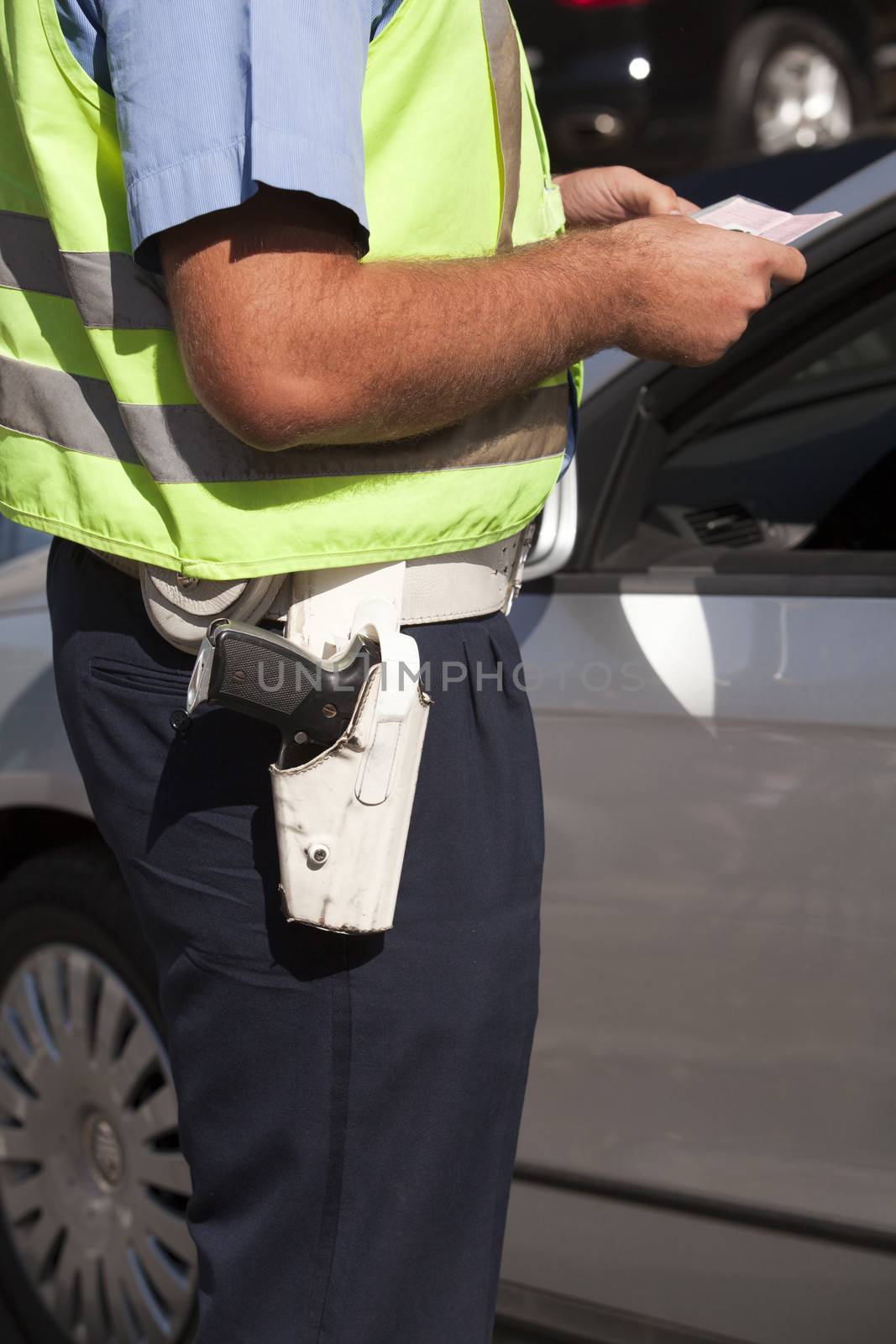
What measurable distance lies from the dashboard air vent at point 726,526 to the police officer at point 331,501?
2.70 ft

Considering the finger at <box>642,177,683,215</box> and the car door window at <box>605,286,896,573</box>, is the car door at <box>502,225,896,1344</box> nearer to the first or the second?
the car door window at <box>605,286,896,573</box>

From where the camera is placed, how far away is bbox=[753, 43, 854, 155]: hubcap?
7.05 m

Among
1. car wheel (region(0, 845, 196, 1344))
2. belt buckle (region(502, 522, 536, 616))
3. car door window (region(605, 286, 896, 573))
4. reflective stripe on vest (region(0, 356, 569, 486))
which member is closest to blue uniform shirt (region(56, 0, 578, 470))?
reflective stripe on vest (region(0, 356, 569, 486))

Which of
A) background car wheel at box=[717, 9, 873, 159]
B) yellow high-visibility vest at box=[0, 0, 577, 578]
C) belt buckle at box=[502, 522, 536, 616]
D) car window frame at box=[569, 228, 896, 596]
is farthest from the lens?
background car wheel at box=[717, 9, 873, 159]

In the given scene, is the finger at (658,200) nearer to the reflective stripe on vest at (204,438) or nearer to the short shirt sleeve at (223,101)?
the reflective stripe on vest at (204,438)

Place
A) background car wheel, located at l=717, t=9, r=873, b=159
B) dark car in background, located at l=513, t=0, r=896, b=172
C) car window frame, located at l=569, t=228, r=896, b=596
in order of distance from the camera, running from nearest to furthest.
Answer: car window frame, located at l=569, t=228, r=896, b=596 → dark car in background, located at l=513, t=0, r=896, b=172 → background car wheel, located at l=717, t=9, r=873, b=159

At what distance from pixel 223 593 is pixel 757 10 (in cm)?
669

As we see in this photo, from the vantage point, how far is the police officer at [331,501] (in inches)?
39.4

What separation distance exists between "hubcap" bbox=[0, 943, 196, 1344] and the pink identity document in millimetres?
1314

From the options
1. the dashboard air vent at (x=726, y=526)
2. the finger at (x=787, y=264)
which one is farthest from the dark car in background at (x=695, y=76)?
the finger at (x=787, y=264)

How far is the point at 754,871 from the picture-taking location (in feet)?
5.41

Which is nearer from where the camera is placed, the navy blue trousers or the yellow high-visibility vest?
the yellow high-visibility vest

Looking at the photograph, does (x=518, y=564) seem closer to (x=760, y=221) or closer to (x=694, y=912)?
(x=760, y=221)

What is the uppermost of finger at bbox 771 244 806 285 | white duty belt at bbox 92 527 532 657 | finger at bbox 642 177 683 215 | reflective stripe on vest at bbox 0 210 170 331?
finger at bbox 642 177 683 215
